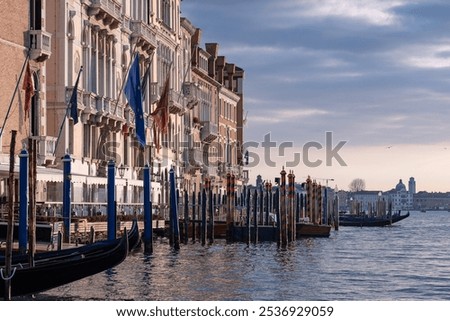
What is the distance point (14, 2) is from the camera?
32969mm

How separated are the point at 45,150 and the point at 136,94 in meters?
4.75

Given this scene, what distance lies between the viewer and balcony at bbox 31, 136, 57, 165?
33.8m

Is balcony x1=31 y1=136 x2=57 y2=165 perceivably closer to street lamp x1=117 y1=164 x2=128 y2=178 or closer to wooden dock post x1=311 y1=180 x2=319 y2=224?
street lamp x1=117 y1=164 x2=128 y2=178

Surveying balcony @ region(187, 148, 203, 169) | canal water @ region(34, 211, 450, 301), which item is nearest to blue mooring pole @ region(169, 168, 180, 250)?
canal water @ region(34, 211, 450, 301)

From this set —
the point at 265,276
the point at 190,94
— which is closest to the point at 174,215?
the point at 265,276

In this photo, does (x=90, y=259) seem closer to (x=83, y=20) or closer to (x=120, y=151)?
(x=83, y=20)

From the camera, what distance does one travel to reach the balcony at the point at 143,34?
45531 millimetres

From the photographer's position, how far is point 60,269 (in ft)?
69.9

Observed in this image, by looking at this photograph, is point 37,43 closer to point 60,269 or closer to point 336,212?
point 60,269

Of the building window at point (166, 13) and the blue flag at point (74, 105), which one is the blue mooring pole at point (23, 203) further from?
the building window at point (166, 13)

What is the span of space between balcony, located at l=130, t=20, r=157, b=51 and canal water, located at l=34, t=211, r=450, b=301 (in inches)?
325

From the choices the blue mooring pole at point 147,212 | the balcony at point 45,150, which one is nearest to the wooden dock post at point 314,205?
the blue mooring pole at point 147,212
